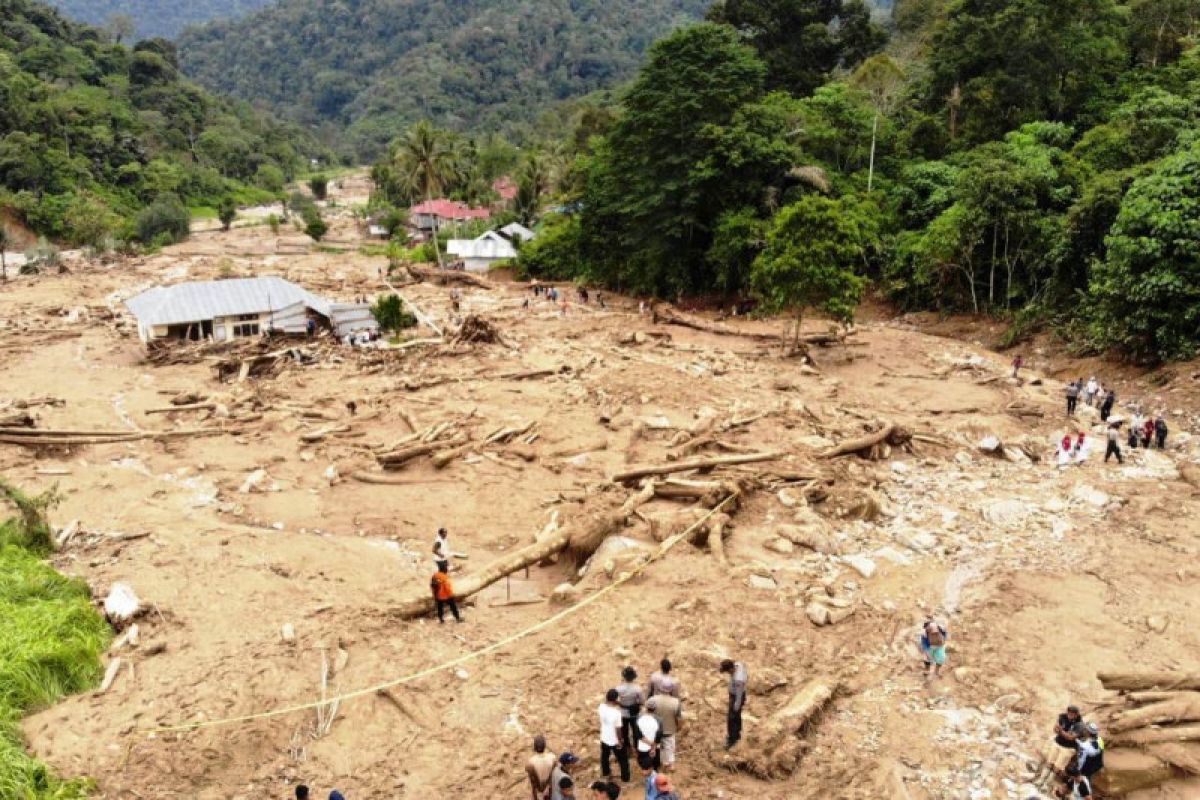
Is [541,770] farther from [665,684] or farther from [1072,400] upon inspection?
[1072,400]

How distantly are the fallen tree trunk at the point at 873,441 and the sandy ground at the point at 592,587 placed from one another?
1.56 feet

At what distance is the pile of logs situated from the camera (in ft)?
26.0

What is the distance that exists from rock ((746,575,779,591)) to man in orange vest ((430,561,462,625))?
14.6ft

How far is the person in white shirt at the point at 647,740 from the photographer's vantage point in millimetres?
8062

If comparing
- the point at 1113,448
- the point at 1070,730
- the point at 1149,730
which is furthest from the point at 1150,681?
the point at 1113,448

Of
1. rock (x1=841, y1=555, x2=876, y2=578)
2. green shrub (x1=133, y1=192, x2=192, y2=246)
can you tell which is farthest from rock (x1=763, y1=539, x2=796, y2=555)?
green shrub (x1=133, y1=192, x2=192, y2=246)

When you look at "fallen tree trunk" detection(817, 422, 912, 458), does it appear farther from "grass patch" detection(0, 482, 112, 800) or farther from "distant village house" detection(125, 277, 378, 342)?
"distant village house" detection(125, 277, 378, 342)

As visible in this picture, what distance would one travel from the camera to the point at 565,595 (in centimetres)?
1229

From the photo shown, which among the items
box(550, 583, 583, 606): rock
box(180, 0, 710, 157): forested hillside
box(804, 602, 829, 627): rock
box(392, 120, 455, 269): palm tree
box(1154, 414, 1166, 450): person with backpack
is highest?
box(180, 0, 710, 157): forested hillside

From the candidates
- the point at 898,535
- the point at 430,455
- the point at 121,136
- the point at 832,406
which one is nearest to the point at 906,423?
the point at 832,406

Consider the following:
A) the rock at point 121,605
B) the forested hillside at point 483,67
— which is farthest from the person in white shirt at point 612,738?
the forested hillside at point 483,67

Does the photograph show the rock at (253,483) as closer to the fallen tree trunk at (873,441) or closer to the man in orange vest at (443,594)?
the man in orange vest at (443,594)

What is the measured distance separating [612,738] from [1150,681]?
20.1 feet

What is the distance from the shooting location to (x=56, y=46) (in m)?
101
